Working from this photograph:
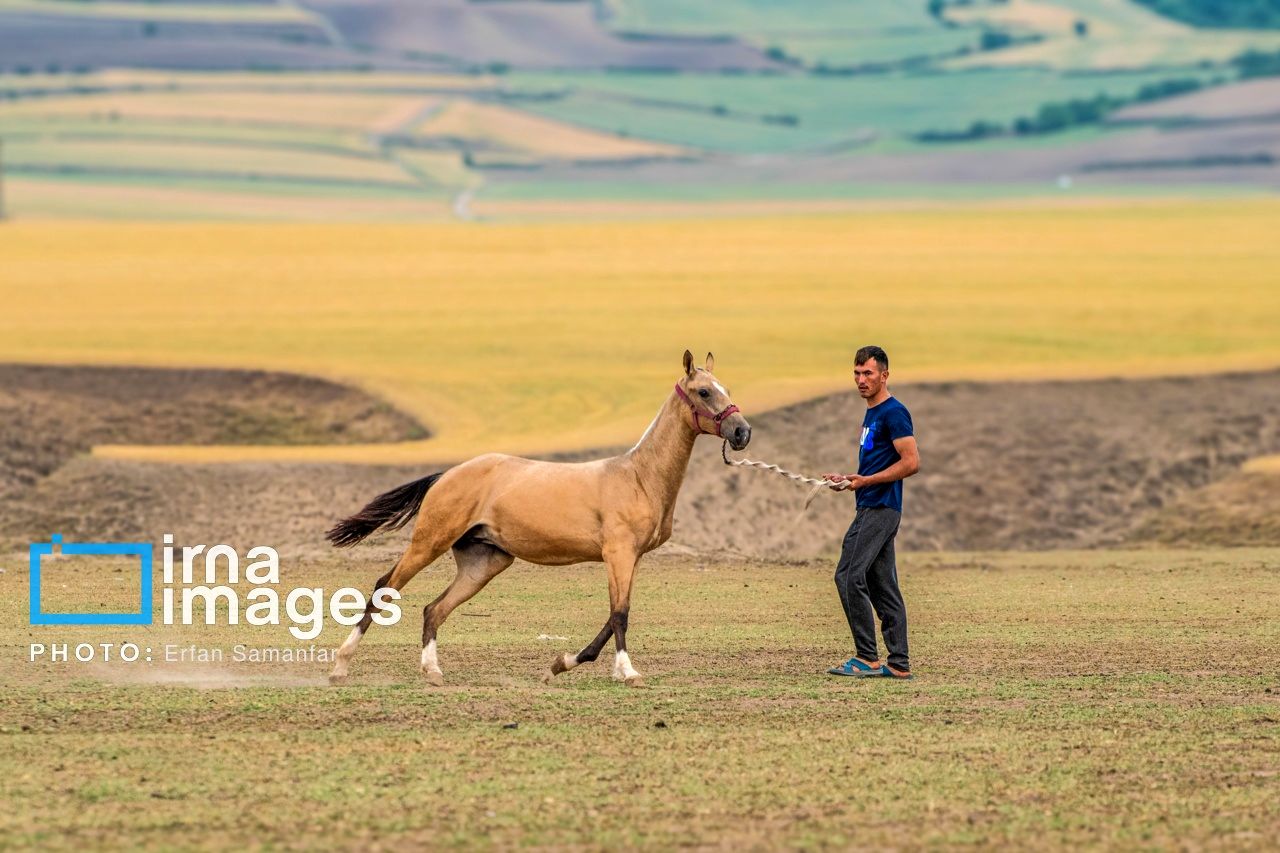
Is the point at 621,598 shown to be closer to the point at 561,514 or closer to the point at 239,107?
the point at 561,514

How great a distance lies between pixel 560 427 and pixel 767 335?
11.9m

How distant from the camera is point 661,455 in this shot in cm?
1463

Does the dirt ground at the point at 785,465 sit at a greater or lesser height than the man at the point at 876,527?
lesser

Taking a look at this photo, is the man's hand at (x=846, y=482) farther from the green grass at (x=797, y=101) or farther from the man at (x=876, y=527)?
the green grass at (x=797, y=101)

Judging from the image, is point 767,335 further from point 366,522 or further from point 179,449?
point 366,522

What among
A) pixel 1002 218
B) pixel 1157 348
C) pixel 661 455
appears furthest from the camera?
pixel 1002 218

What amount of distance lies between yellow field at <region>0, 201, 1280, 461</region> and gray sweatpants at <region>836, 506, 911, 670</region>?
13.7 m

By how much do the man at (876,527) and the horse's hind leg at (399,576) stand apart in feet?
8.95

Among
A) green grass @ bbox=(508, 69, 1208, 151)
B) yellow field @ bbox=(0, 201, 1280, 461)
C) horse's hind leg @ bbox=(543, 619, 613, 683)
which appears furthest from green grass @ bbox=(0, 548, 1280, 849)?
green grass @ bbox=(508, 69, 1208, 151)

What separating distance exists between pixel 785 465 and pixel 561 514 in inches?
602

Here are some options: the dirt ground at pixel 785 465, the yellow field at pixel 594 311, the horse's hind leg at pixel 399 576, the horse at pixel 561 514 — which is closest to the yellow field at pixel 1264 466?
the dirt ground at pixel 785 465

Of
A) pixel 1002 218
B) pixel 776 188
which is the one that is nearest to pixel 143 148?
pixel 776 188

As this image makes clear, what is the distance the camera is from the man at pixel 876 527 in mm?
14617

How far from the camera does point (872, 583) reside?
1488cm
